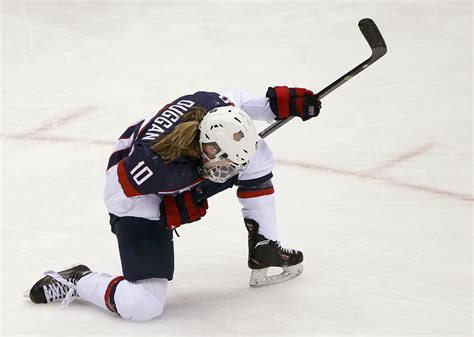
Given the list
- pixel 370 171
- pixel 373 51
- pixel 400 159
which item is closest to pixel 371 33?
pixel 373 51

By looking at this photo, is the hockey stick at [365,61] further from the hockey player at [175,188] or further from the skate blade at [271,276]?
the skate blade at [271,276]

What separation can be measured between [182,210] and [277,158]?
5.34ft

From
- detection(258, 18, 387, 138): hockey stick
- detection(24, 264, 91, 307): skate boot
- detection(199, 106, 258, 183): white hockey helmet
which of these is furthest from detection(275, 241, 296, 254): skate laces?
detection(24, 264, 91, 307): skate boot

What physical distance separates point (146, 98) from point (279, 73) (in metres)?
0.83

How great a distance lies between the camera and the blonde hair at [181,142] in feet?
10.6

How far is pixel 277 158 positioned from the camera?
494 centimetres

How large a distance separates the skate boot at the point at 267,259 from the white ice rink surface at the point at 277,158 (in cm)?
4

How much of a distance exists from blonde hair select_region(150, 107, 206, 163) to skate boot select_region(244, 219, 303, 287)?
48cm

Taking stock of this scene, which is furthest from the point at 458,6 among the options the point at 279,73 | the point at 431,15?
the point at 279,73

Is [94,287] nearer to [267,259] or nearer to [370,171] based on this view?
[267,259]

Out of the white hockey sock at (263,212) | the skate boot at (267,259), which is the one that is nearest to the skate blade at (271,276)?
the skate boot at (267,259)

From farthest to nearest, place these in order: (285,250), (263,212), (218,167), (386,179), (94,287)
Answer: (386,179) < (285,250) < (263,212) < (94,287) < (218,167)

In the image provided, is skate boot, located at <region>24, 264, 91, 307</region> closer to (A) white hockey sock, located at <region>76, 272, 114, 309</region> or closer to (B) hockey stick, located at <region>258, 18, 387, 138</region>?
(A) white hockey sock, located at <region>76, 272, 114, 309</region>

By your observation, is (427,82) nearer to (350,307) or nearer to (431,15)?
(431,15)
